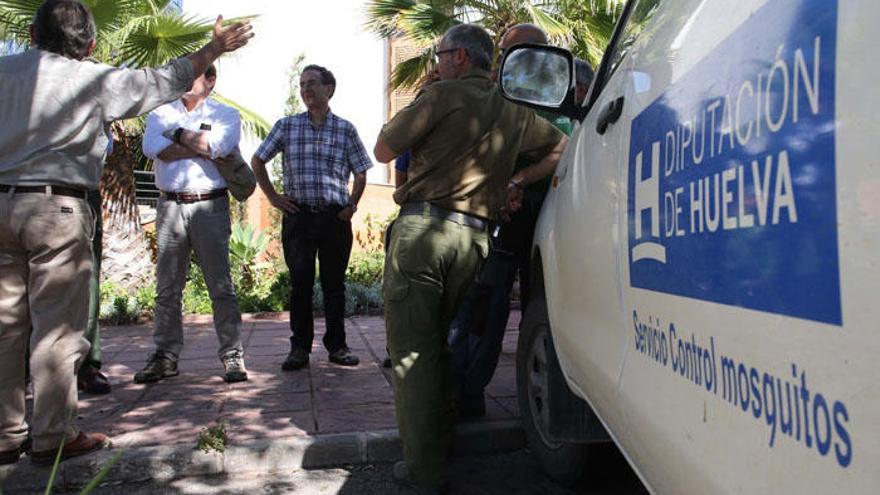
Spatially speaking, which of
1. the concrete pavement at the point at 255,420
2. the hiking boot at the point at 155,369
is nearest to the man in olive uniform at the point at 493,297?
the concrete pavement at the point at 255,420

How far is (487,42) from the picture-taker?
338 cm

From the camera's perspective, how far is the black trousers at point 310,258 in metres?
5.12

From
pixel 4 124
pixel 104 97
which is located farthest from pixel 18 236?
pixel 104 97

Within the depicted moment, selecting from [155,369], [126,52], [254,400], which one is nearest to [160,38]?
[126,52]

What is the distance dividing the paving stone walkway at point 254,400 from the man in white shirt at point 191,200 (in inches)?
11.3

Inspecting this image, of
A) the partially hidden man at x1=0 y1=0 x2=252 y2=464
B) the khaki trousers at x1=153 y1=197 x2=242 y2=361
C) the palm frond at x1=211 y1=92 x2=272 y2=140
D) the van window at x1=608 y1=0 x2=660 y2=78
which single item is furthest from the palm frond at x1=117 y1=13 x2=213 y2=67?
the van window at x1=608 y1=0 x2=660 y2=78

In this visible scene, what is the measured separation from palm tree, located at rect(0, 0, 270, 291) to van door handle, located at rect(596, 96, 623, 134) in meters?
6.78

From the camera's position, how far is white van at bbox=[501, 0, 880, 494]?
94 centimetres

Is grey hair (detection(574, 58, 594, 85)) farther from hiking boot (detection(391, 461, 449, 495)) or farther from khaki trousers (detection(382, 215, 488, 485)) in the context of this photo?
hiking boot (detection(391, 461, 449, 495))

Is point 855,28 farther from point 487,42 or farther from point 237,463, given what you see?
point 237,463

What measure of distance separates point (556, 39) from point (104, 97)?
718cm

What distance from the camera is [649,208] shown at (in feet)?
5.52

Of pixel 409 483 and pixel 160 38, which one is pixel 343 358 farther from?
pixel 160 38

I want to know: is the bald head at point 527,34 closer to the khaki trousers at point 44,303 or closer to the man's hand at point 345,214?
the man's hand at point 345,214
